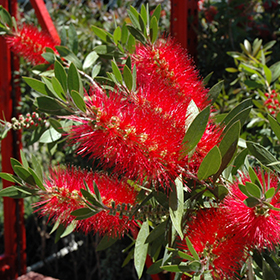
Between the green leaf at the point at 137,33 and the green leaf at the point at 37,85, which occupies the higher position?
the green leaf at the point at 137,33

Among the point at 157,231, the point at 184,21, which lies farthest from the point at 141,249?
the point at 184,21

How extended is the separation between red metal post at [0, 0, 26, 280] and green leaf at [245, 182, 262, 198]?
99 cm


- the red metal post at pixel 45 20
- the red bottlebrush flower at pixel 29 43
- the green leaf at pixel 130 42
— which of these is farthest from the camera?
the red metal post at pixel 45 20

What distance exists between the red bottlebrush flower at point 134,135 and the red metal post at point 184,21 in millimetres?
667

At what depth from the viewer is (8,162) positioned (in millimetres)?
1107

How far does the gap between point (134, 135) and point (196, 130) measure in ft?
0.22

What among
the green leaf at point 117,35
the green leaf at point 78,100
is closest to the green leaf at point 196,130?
the green leaf at point 78,100

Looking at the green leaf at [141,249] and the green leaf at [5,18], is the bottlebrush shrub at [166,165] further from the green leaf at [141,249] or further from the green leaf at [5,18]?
the green leaf at [5,18]

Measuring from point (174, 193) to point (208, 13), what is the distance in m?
Answer: 1.00

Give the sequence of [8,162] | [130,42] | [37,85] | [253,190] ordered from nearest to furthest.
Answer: [253,190]
[37,85]
[130,42]
[8,162]

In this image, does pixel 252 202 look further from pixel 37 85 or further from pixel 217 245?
pixel 37 85

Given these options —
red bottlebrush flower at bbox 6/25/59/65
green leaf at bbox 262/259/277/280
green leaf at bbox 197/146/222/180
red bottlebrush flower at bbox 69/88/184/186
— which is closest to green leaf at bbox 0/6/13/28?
red bottlebrush flower at bbox 6/25/59/65

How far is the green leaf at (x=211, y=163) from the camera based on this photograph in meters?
0.31

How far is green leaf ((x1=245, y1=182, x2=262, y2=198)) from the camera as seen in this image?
292mm
